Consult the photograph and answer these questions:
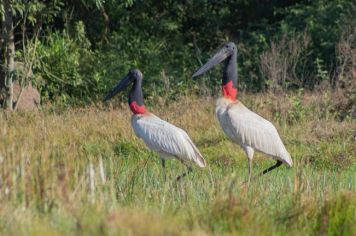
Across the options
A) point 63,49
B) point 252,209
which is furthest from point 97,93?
point 252,209

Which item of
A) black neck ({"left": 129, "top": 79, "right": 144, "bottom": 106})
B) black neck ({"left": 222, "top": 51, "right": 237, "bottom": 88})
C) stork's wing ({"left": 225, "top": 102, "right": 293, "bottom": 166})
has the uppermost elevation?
black neck ({"left": 222, "top": 51, "right": 237, "bottom": 88})

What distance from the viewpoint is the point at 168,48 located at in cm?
2019

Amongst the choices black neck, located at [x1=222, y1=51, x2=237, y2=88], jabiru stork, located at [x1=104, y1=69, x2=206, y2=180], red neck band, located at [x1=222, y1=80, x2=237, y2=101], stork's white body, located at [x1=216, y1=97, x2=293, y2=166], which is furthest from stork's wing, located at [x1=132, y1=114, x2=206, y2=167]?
black neck, located at [x1=222, y1=51, x2=237, y2=88]

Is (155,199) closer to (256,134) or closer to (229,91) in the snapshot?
(256,134)

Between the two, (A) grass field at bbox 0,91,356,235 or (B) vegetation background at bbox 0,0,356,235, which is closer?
(A) grass field at bbox 0,91,356,235

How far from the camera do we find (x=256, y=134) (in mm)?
10812

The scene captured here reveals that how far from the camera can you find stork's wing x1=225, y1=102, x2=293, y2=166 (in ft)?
35.2

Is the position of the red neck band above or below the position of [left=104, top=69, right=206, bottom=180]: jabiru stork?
above

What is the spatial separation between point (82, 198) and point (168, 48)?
1356 cm

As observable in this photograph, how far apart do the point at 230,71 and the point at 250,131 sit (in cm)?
106

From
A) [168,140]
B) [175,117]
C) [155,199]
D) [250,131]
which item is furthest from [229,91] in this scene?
[155,199]

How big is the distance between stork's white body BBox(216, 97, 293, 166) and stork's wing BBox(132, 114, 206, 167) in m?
0.45

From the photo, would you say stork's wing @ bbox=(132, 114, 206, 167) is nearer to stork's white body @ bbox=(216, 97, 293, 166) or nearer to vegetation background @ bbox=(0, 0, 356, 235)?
vegetation background @ bbox=(0, 0, 356, 235)

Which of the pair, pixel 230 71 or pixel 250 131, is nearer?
pixel 250 131
